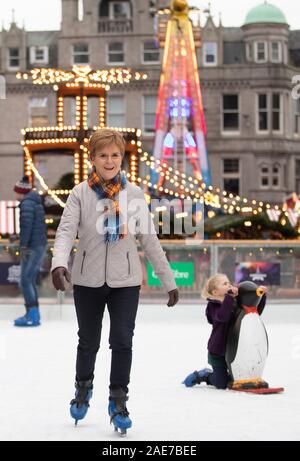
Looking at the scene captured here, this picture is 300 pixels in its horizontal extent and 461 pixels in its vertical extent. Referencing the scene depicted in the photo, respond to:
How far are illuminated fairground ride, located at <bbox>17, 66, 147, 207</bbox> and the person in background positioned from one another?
42.6 ft

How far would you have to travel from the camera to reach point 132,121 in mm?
48531

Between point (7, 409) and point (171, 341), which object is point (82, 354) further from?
point (171, 341)

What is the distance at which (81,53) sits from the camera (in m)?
48.7

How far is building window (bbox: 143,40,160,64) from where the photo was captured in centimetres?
4853

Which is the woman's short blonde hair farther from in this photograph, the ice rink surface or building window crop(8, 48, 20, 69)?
building window crop(8, 48, 20, 69)

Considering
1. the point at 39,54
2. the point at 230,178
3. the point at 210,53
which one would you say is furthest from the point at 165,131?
the point at 39,54

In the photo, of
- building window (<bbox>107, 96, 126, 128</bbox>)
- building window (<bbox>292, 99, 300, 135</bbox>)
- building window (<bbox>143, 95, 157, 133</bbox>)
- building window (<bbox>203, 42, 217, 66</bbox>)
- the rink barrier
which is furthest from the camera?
building window (<bbox>292, 99, 300, 135</bbox>)

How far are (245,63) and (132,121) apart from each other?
5359 mm

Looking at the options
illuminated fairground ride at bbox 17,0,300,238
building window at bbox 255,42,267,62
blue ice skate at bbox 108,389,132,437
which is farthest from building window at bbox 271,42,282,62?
blue ice skate at bbox 108,389,132,437

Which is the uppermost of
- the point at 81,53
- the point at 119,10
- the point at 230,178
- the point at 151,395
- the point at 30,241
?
the point at 119,10

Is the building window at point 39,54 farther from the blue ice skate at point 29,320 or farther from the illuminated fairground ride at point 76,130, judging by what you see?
the blue ice skate at point 29,320

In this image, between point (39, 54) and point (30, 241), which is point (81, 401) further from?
point (39, 54)

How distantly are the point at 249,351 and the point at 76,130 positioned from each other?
20.1 meters
